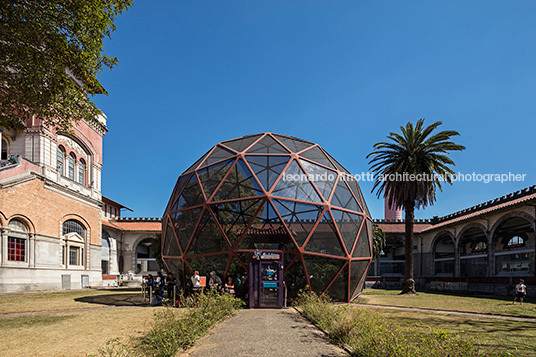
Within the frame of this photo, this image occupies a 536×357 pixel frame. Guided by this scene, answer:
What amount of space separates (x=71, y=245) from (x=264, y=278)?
29254 millimetres

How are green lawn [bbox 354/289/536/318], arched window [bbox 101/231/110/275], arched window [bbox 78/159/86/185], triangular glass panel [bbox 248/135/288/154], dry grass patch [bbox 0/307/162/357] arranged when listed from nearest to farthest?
dry grass patch [bbox 0/307/162/357] → triangular glass panel [bbox 248/135/288/154] → green lawn [bbox 354/289/536/318] → arched window [bbox 78/159/86/185] → arched window [bbox 101/231/110/275]

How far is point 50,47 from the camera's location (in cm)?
1223

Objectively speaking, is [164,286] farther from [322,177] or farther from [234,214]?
[322,177]

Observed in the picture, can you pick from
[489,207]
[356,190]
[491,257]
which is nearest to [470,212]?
[489,207]

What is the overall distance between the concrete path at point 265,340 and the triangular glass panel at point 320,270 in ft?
11.7

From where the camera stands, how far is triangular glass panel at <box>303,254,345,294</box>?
50.4 ft

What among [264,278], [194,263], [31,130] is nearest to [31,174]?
[31,130]

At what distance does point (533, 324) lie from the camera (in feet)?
42.5

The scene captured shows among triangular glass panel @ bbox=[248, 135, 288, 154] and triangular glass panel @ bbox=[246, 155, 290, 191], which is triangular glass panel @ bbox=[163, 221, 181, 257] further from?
triangular glass panel @ bbox=[248, 135, 288, 154]

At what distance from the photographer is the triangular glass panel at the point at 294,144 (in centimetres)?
1783

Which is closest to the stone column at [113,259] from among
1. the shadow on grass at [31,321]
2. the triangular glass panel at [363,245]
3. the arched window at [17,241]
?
the arched window at [17,241]

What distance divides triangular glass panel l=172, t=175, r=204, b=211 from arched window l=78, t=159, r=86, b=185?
28794 millimetres

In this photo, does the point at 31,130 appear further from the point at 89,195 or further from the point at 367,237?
the point at 367,237

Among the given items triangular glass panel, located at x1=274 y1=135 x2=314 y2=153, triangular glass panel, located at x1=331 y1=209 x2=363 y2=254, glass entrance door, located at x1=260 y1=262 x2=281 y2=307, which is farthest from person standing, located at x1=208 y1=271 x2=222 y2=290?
triangular glass panel, located at x1=274 y1=135 x2=314 y2=153
